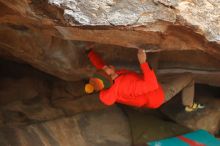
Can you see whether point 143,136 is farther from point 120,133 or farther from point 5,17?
point 5,17

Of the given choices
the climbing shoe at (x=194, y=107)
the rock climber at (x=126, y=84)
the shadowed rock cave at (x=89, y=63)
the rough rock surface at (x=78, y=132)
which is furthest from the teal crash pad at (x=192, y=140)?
the rock climber at (x=126, y=84)

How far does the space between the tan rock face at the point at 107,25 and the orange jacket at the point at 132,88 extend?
260mm

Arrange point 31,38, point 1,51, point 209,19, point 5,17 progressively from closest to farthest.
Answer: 1. point 209,19
2. point 5,17
3. point 31,38
4. point 1,51

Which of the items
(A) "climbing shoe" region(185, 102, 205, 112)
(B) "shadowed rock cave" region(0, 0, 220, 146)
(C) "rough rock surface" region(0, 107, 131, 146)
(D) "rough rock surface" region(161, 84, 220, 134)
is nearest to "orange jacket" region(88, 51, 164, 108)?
(B) "shadowed rock cave" region(0, 0, 220, 146)

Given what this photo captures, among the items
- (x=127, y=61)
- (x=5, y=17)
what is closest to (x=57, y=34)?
(x=5, y=17)

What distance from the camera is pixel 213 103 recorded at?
15.9 feet

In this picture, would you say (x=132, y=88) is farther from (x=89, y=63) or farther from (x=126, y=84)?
(x=89, y=63)

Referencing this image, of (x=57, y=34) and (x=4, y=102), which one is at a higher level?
(x=57, y=34)

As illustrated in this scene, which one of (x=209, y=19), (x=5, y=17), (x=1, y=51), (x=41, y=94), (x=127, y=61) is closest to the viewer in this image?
(x=209, y=19)

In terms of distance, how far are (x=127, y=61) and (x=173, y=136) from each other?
3.76ft

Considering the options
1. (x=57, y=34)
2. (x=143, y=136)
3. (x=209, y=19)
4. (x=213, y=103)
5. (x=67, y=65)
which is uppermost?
(x=209, y=19)

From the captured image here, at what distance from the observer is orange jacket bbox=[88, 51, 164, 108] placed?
3525 millimetres

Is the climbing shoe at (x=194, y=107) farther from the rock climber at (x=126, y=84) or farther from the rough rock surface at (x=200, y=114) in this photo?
the rock climber at (x=126, y=84)

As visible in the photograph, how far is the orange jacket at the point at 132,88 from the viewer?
3525 mm
